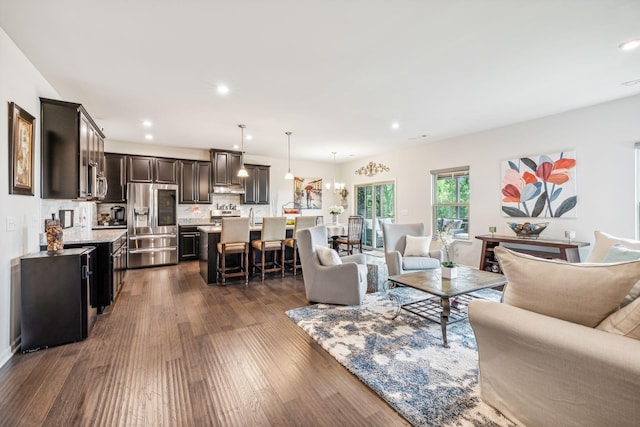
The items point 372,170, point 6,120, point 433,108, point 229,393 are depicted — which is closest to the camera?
point 229,393

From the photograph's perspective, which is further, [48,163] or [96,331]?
[48,163]

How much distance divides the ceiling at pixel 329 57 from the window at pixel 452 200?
1.42 metres

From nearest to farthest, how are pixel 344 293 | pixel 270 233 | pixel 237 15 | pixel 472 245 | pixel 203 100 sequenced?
pixel 237 15 < pixel 344 293 < pixel 203 100 < pixel 270 233 < pixel 472 245

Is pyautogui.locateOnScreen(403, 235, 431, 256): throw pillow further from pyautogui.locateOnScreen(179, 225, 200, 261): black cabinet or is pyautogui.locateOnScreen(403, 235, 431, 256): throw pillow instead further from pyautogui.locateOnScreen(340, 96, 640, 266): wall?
pyautogui.locateOnScreen(179, 225, 200, 261): black cabinet

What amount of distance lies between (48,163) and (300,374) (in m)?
3.39

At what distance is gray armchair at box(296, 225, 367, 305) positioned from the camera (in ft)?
11.0

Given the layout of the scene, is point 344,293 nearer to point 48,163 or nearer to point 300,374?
point 300,374

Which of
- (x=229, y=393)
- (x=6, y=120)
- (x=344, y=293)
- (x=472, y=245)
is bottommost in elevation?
(x=229, y=393)

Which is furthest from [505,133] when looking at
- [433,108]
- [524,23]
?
[524,23]

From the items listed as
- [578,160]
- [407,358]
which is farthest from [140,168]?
[578,160]

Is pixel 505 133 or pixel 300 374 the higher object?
pixel 505 133

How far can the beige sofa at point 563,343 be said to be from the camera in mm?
1177

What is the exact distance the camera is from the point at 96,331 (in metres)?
2.82

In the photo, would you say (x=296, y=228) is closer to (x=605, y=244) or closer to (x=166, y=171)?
(x=166, y=171)
